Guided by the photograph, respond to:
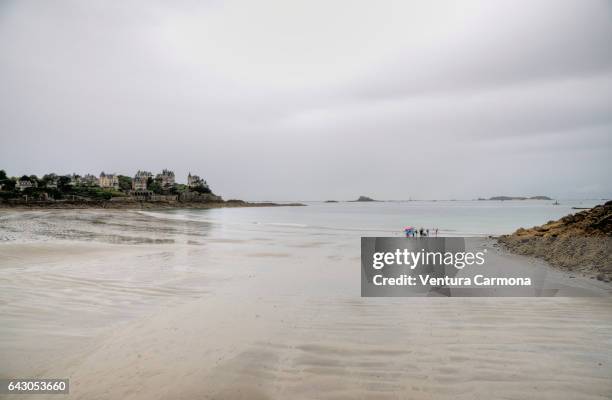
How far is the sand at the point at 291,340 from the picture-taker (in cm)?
426

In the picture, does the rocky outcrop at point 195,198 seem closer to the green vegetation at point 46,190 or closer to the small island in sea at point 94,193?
the small island in sea at point 94,193

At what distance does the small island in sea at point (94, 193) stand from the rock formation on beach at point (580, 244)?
350ft

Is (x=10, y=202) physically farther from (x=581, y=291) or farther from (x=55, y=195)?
(x=581, y=291)

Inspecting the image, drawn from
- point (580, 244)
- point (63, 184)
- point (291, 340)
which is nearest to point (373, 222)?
point (580, 244)

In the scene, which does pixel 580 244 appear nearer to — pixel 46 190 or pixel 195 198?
pixel 46 190

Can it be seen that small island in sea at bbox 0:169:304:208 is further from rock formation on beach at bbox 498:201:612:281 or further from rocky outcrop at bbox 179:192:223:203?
rock formation on beach at bbox 498:201:612:281

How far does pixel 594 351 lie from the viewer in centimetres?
527

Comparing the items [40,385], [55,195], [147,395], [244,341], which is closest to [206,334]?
[244,341]

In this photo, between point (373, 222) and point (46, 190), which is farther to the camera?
point (46, 190)

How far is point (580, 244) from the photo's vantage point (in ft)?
44.7

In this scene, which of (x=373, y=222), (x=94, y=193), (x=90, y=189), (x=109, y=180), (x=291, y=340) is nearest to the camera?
(x=291, y=340)

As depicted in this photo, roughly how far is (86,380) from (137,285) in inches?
222

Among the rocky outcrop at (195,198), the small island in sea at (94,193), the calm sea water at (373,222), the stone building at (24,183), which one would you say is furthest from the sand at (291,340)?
the rocky outcrop at (195,198)

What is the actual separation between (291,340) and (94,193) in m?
145
